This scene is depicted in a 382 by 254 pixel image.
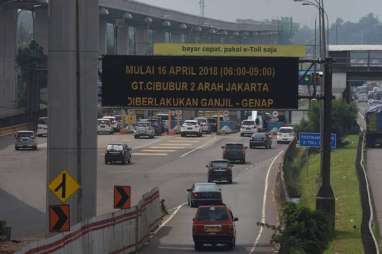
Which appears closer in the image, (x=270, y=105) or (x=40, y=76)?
(x=270, y=105)

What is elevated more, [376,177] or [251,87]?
[251,87]

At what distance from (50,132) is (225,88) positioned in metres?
5.57

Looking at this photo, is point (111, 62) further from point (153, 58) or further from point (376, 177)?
point (376, 177)

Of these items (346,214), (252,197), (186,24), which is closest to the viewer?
(346,214)

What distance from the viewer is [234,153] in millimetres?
75188

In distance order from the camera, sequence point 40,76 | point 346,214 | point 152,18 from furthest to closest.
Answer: point 152,18 < point 40,76 < point 346,214

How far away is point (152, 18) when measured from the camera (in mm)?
142000

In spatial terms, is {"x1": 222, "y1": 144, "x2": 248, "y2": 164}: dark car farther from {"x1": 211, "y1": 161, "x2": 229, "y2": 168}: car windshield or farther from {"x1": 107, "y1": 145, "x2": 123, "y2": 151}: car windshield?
{"x1": 211, "y1": 161, "x2": 229, "y2": 168}: car windshield

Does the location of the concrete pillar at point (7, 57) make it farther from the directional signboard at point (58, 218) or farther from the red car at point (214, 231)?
the directional signboard at point (58, 218)

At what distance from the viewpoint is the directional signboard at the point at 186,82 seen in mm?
33719

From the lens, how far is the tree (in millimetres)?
100438

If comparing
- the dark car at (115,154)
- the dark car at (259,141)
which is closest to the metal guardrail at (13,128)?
the dark car at (259,141)

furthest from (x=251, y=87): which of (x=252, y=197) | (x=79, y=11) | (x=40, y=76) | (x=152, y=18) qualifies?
(x=152, y=18)

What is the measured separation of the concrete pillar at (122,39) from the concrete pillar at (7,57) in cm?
3343
